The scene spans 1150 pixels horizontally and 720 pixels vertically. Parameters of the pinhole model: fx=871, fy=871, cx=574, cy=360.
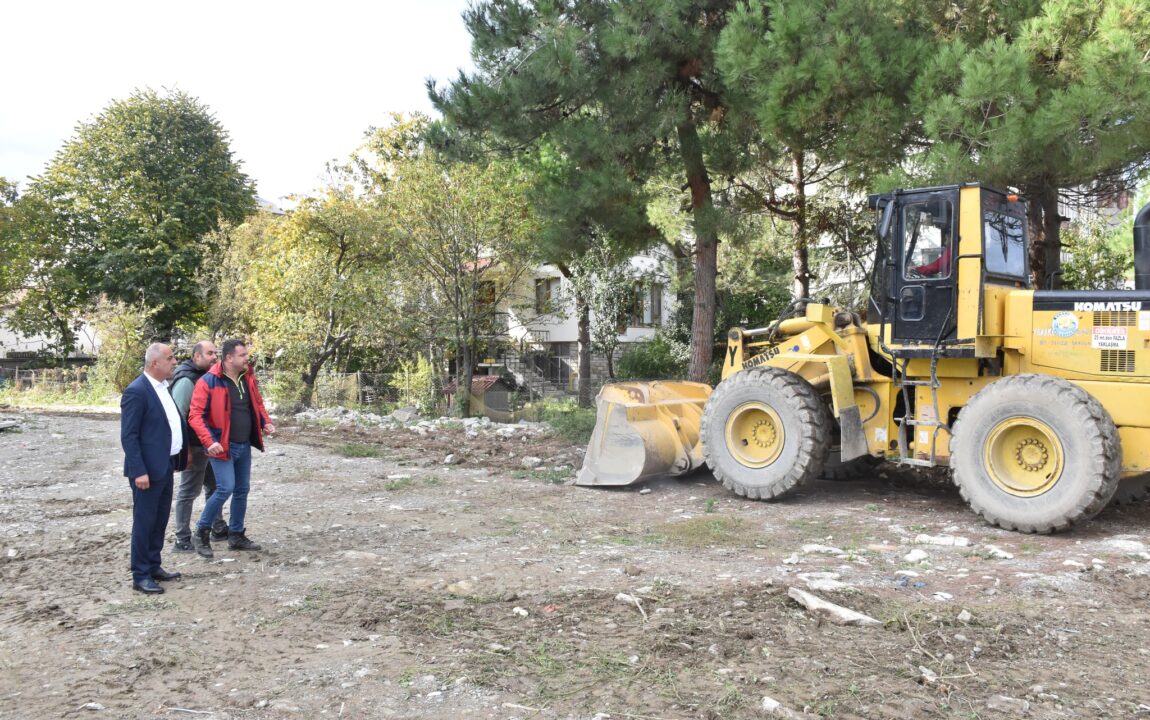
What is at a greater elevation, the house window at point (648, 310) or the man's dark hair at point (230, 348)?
the house window at point (648, 310)

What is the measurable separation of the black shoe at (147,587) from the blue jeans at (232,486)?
38.2 inches

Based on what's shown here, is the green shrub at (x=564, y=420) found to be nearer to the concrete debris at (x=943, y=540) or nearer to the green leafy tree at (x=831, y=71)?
the green leafy tree at (x=831, y=71)

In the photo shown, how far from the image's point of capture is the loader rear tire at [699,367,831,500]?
8328mm

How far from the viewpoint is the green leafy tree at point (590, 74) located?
38.3 ft

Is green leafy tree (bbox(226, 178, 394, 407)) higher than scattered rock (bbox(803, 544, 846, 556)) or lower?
higher

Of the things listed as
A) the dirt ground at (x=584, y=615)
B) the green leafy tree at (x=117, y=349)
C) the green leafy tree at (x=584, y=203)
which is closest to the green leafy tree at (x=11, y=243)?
the green leafy tree at (x=117, y=349)

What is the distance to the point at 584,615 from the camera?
4922 mm

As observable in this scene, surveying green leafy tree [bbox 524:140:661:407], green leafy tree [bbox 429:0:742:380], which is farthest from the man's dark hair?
green leafy tree [bbox 524:140:661:407]

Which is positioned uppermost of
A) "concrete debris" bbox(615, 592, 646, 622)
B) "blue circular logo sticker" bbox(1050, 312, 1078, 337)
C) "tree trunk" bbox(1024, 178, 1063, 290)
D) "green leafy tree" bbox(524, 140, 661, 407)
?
"green leafy tree" bbox(524, 140, 661, 407)

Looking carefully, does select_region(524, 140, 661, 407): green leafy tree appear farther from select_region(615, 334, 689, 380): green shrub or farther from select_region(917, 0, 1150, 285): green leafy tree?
select_region(615, 334, 689, 380): green shrub

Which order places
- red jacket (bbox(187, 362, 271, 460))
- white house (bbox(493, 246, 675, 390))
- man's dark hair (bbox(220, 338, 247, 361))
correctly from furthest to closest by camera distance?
white house (bbox(493, 246, 675, 390)) < man's dark hair (bbox(220, 338, 247, 361)) < red jacket (bbox(187, 362, 271, 460))

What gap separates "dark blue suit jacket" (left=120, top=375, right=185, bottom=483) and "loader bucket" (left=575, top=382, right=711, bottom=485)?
16.3 ft

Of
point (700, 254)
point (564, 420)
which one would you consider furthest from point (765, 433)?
point (564, 420)

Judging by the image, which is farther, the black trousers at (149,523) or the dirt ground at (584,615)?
the black trousers at (149,523)
